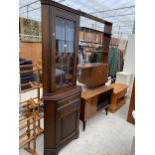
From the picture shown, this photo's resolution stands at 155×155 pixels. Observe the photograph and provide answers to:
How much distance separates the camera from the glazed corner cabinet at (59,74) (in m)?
1.45

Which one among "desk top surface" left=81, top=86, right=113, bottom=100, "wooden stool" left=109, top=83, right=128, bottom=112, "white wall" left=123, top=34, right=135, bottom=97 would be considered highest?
"white wall" left=123, top=34, right=135, bottom=97

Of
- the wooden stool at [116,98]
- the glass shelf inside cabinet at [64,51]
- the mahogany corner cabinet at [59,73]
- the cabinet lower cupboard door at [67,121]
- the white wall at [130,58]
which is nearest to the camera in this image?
the mahogany corner cabinet at [59,73]

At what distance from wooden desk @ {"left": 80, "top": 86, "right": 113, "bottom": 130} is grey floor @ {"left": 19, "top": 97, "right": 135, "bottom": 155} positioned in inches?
10.1

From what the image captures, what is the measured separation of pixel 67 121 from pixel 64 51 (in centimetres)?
95

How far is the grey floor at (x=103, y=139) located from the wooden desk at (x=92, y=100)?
26 cm

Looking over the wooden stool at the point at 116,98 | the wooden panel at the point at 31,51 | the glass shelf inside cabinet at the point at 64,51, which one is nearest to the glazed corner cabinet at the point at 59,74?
the glass shelf inside cabinet at the point at 64,51

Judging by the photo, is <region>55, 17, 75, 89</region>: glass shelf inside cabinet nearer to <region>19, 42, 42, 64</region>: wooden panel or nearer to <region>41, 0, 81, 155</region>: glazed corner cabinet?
<region>41, 0, 81, 155</region>: glazed corner cabinet

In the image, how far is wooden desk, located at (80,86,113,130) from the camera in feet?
7.10

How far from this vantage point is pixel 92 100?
7.47ft

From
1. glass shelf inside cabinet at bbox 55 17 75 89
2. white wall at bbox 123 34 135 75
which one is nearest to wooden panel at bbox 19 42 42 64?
white wall at bbox 123 34 135 75

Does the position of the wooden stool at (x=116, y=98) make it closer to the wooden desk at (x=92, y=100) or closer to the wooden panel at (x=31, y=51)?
the wooden desk at (x=92, y=100)

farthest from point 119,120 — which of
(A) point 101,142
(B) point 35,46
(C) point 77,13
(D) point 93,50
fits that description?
(B) point 35,46
